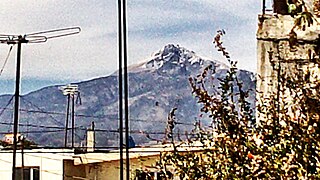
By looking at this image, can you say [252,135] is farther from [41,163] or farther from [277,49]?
[41,163]

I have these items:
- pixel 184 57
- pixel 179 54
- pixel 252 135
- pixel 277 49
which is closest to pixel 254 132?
pixel 252 135

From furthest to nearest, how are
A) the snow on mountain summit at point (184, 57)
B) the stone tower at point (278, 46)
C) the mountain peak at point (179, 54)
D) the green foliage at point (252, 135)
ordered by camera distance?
the mountain peak at point (179, 54) → the snow on mountain summit at point (184, 57) → the stone tower at point (278, 46) → the green foliage at point (252, 135)

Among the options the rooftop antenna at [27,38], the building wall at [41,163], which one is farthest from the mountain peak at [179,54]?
the building wall at [41,163]

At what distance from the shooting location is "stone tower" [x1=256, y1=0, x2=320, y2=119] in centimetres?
164

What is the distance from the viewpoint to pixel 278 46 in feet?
5.66

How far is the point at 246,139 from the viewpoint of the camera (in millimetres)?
1437

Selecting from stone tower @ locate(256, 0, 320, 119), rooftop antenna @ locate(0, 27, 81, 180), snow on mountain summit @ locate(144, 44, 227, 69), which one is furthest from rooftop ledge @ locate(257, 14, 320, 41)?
rooftop antenna @ locate(0, 27, 81, 180)

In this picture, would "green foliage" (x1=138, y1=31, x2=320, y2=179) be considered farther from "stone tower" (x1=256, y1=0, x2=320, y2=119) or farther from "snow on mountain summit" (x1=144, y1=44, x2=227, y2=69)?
"snow on mountain summit" (x1=144, y1=44, x2=227, y2=69)

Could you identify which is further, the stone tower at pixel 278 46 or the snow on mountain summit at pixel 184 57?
the snow on mountain summit at pixel 184 57

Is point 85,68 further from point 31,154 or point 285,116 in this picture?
point 285,116

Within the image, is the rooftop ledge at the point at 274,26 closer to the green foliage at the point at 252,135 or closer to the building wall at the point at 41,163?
the green foliage at the point at 252,135

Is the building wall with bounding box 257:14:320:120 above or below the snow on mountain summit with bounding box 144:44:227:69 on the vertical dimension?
below

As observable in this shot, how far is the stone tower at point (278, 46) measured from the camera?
64.5 inches

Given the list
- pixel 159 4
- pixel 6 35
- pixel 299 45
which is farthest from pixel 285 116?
pixel 6 35
